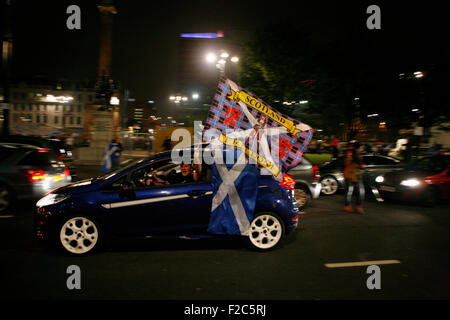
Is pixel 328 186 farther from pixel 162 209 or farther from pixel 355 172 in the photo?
pixel 162 209

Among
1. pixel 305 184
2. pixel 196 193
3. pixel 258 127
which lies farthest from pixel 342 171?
pixel 196 193

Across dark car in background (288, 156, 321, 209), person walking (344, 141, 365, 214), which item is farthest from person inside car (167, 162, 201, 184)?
person walking (344, 141, 365, 214)

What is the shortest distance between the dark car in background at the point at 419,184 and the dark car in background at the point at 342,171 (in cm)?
114

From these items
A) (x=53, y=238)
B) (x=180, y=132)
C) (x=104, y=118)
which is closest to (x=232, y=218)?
(x=53, y=238)

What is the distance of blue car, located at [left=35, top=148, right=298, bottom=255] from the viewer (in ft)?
16.6

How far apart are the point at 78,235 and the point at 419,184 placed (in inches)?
336

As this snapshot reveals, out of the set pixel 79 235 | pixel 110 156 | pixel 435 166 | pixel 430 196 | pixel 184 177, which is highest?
pixel 110 156

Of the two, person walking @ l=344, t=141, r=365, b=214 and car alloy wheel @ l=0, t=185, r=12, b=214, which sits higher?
person walking @ l=344, t=141, r=365, b=214

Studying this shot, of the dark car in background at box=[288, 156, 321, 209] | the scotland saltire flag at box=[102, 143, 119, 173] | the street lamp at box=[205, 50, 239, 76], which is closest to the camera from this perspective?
→ the dark car in background at box=[288, 156, 321, 209]

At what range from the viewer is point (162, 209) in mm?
5160

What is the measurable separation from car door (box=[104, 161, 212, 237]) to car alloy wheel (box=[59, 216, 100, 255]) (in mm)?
346

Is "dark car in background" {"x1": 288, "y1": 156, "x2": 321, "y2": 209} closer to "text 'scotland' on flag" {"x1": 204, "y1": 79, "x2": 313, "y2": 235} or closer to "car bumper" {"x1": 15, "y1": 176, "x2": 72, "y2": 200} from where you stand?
"text 'scotland' on flag" {"x1": 204, "y1": 79, "x2": 313, "y2": 235}

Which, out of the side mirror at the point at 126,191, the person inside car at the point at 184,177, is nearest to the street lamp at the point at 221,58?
the person inside car at the point at 184,177
